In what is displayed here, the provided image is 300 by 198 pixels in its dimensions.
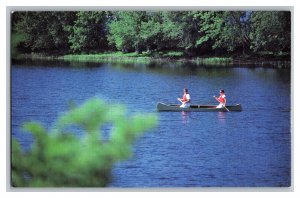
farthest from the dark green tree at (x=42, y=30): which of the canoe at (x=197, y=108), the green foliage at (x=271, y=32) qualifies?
the green foliage at (x=271, y=32)

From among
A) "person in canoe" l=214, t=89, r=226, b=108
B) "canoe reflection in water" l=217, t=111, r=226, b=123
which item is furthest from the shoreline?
"canoe reflection in water" l=217, t=111, r=226, b=123

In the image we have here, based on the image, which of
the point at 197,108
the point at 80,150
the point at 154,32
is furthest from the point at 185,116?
the point at 80,150

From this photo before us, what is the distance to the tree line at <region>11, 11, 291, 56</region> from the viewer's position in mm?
8430

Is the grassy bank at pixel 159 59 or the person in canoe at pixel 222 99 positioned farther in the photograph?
the person in canoe at pixel 222 99

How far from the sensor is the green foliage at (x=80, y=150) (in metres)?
5.07

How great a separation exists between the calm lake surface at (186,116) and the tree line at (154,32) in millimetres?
289

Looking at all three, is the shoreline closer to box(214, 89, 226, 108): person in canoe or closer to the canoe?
box(214, 89, 226, 108): person in canoe

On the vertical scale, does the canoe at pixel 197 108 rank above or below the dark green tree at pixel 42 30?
below

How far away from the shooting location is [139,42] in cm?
908

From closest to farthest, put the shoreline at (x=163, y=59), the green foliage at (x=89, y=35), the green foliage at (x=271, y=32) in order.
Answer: the green foliage at (x=271, y=32) < the green foliage at (x=89, y=35) < the shoreline at (x=163, y=59)

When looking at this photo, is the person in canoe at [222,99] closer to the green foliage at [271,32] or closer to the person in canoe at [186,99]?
the person in canoe at [186,99]

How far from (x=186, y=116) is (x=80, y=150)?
3905 mm
